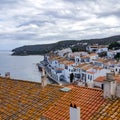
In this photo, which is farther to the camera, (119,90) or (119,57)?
(119,57)

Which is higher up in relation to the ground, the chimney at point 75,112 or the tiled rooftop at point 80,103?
the chimney at point 75,112

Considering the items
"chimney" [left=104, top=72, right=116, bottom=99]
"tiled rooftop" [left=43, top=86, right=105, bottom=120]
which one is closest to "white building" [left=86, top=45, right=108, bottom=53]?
"tiled rooftop" [left=43, top=86, right=105, bottom=120]

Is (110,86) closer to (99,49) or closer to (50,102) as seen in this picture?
(50,102)

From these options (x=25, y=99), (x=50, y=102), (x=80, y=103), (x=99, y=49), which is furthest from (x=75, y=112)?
(x=99, y=49)

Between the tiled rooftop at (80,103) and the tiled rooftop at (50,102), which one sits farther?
the tiled rooftop at (80,103)

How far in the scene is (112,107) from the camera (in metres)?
7.87

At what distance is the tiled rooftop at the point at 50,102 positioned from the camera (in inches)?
317

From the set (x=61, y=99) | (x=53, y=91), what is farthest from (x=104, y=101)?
(x=53, y=91)

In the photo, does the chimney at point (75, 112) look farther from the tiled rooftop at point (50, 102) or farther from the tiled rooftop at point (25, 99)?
the tiled rooftop at point (25, 99)

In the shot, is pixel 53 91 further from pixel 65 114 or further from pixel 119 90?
pixel 119 90

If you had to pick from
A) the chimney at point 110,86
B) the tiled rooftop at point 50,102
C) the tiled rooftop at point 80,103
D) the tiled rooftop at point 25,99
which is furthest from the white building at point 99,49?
the chimney at point 110,86

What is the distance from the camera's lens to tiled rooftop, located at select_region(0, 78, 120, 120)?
8.06 metres

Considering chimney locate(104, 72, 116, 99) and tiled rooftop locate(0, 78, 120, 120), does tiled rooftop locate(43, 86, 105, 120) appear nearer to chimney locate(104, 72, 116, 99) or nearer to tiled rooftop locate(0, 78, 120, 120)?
tiled rooftop locate(0, 78, 120, 120)

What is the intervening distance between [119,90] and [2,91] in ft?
20.7
